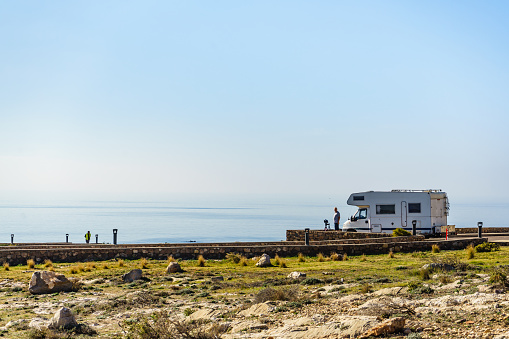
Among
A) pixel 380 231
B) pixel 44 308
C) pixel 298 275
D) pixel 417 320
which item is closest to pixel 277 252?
pixel 298 275

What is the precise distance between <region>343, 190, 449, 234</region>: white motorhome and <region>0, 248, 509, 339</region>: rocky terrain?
1487cm

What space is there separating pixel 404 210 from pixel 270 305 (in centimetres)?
2410

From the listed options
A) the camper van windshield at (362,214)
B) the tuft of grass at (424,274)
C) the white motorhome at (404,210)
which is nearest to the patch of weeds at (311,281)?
the tuft of grass at (424,274)

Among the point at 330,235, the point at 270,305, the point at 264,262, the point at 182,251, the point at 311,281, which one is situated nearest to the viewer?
the point at 270,305

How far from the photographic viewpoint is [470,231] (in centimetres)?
3947

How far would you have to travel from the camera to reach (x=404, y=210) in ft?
116

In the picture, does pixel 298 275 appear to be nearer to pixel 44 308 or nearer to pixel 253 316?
pixel 253 316

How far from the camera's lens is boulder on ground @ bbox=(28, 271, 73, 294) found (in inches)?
650

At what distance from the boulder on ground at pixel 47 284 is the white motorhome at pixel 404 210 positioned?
22339 mm

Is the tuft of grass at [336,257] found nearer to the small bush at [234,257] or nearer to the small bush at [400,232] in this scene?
the small bush at [234,257]

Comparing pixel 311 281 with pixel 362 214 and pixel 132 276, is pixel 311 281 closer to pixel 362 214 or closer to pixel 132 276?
pixel 132 276

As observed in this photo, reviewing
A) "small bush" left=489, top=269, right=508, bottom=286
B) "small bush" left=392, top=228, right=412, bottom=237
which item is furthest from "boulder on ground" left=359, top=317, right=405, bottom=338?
"small bush" left=392, top=228, right=412, bottom=237

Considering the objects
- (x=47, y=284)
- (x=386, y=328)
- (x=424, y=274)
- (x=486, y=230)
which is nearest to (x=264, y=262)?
(x=424, y=274)

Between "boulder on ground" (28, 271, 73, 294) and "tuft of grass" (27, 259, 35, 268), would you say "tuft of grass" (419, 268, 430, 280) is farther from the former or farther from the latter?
"tuft of grass" (27, 259, 35, 268)
